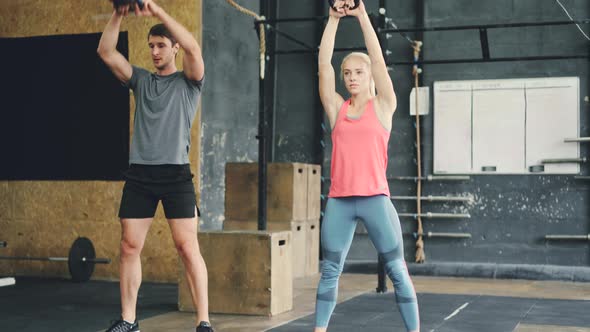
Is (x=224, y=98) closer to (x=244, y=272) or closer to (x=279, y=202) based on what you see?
(x=279, y=202)

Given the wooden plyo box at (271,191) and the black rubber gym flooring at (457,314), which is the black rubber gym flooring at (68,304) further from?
the black rubber gym flooring at (457,314)

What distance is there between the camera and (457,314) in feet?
15.0

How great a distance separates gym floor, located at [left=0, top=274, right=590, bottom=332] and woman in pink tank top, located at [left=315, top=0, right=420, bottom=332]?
38.6 inches

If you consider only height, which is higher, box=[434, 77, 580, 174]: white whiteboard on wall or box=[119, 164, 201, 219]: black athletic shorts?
box=[434, 77, 580, 174]: white whiteboard on wall

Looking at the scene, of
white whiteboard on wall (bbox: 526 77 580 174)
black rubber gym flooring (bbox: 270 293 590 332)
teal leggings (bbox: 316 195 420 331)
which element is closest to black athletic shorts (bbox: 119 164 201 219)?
teal leggings (bbox: 316 195 420 331)

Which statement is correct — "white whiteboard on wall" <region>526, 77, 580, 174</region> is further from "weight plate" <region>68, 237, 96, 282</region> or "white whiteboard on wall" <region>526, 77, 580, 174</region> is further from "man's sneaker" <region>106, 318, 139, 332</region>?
"man's sneaker" <region>106, 318, 139, 332</region>

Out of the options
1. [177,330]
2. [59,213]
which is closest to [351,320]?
[177,330]

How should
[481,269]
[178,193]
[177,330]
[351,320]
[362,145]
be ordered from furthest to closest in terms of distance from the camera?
1. [481,269]
2. [351,320]
3. [177,330]
4. [178,193]
5. [362,145]

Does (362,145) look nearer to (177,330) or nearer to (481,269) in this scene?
(177,330)

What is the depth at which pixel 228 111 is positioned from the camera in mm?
6539

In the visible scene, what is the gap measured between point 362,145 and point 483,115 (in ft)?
13.5

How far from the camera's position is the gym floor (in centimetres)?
414

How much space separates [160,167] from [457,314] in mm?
2089

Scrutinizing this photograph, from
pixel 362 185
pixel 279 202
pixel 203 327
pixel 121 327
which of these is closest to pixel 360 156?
pixel 362 185
